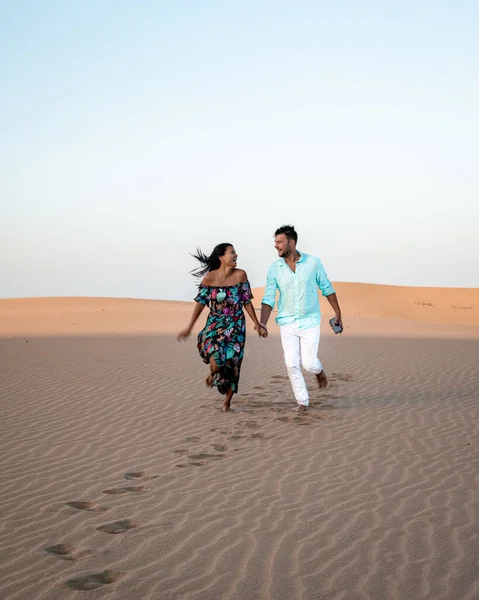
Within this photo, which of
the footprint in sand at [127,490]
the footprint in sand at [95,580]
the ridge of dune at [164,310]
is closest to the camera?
the footprint in sand at [95,580]

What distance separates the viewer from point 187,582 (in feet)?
12.2

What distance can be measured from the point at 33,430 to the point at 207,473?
296 cm

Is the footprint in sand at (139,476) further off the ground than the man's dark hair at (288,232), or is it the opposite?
the man's dark hair at (288,232)

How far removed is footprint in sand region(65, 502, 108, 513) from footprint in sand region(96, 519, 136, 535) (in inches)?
12.7

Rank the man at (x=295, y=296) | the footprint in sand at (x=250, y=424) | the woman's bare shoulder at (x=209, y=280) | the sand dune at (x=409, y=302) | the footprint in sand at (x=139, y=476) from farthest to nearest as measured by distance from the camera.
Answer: the sand dune at (x=409, y=302), the woman's bare shoulder at (x=209, y=280), the man at (x=295, y=296), the footprint in sand at (x=250, y=424), the footprint in sand at (x=139, y=476)

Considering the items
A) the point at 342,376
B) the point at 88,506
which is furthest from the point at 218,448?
the point at 342,376

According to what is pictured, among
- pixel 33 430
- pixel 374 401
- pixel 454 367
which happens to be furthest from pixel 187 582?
pixel 454 367

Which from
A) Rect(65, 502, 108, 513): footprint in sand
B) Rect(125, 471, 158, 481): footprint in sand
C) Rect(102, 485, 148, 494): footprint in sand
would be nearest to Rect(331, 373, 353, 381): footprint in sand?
Rect(125, 471, 158, 481): footprint in sand

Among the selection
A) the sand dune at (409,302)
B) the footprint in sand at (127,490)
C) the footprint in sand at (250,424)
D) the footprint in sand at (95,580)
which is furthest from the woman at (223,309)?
the sand dune at (409,302)

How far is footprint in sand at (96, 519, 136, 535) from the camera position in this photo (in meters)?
4.48

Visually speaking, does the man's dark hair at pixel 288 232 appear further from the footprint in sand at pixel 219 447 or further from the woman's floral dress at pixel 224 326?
the footprint in sand at pixel 219 447

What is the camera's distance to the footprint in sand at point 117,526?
14.7ft

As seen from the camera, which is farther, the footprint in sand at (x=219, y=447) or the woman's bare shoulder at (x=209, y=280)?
the woman's bare shoulder at (x=209, y=280)

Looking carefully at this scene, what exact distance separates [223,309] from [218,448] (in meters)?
1.98
